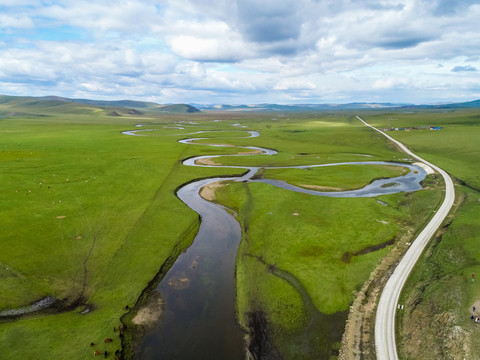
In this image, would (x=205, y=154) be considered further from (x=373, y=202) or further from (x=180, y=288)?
(x=180, y=288)

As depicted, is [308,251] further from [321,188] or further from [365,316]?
[321,188]

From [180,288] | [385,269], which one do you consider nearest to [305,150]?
[385,269]

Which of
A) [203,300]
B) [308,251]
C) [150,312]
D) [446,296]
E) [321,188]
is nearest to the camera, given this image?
[150,312]

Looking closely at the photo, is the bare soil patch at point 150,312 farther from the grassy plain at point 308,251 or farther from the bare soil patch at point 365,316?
the bare soil patch at point 365,316

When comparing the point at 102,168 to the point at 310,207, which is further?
the point at 102,168

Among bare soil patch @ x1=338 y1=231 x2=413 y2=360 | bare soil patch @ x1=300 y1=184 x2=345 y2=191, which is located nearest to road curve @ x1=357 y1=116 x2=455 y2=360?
bare soil patch @ x1=338 y1=231 x2=413 y2=360

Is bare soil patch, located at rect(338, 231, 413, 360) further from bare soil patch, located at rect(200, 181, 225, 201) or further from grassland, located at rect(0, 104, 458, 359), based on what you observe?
bare soil patch, located at rect(200, 181, 225, 201)

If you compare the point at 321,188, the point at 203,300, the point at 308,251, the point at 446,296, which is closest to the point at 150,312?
the point at 203,300

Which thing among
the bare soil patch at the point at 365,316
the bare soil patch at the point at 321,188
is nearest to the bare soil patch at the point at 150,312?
the bare soil patch at the point at 365,316
